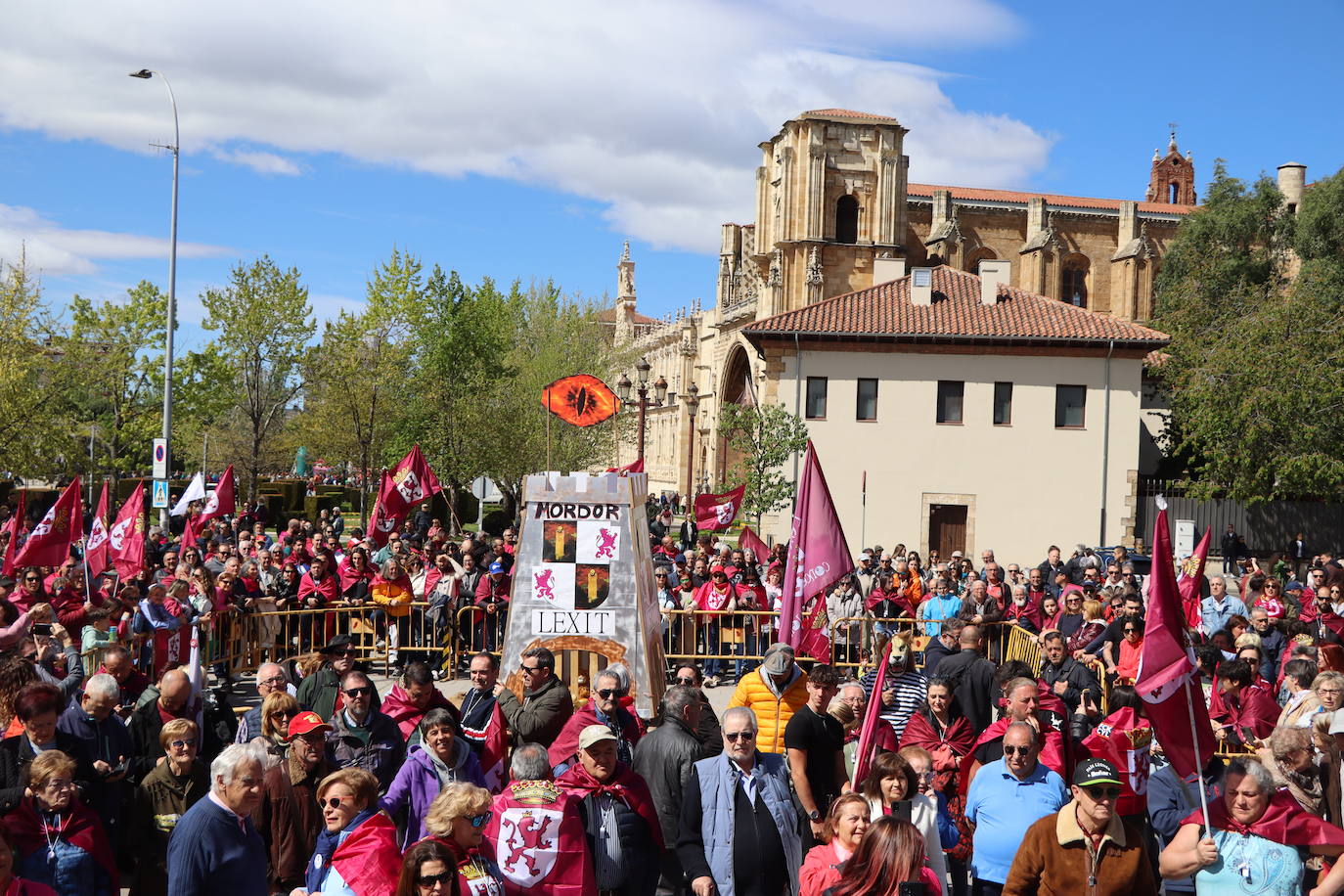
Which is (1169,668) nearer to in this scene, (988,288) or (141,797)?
(141,797)

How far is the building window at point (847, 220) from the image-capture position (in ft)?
181

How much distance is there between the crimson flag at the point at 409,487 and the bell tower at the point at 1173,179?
92907 millimetres

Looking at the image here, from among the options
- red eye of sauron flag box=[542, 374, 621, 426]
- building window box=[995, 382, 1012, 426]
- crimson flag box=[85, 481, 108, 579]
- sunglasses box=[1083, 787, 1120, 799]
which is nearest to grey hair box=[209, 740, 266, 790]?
sunglasses box=[1083, 787, 1120, 799]

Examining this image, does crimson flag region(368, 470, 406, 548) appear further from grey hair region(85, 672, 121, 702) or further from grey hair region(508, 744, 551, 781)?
grey hair region(508, 744, 551, 781)

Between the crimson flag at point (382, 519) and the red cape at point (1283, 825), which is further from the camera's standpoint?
the crimson flag at point (382, 519)

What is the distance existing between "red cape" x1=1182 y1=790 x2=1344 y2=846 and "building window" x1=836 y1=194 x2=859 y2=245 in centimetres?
5094

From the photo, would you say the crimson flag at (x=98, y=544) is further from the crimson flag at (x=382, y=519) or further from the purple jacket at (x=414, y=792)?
the purple jacket at (x=414, y=792)

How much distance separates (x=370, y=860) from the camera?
4.93m

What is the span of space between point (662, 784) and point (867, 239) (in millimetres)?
50167

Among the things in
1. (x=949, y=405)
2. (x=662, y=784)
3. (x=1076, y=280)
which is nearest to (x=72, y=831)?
(x=662, y=784)

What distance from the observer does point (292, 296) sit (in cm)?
4231

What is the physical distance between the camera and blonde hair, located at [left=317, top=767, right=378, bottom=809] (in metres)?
5.27

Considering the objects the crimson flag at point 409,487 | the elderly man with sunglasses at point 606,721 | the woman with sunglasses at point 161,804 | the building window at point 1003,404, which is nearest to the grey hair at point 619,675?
the elderly man with sunglasses at point 606,721

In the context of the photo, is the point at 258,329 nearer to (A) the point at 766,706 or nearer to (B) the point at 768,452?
(B) the point at 768,452
